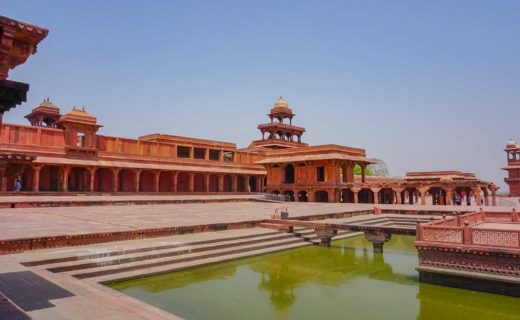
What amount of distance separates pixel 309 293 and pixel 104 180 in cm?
2693

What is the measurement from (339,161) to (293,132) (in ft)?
64.2

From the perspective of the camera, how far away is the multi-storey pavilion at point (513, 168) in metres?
48.3

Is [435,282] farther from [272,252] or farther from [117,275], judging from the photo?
[117,275]

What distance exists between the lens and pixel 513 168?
48.6 metres

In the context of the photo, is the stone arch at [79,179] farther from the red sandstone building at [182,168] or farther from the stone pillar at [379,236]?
the stone pillar at [379,236]

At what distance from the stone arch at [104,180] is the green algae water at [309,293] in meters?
23.1

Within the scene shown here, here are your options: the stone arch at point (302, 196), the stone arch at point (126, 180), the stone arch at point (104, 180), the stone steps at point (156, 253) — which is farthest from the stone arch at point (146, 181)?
the stone steps at point (156, 253)

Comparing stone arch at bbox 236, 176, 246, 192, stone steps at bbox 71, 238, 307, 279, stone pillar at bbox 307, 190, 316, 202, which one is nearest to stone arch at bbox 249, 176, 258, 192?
stone arch at bbox 236, 176, 246, 192

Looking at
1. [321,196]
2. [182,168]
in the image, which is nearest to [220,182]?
[182,168]

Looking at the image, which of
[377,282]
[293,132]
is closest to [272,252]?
[377,282]

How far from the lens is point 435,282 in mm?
9484

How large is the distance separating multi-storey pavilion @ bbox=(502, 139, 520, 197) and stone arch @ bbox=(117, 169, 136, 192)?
49147 mm

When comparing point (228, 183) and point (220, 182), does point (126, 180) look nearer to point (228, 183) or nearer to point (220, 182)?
point (220, 182)

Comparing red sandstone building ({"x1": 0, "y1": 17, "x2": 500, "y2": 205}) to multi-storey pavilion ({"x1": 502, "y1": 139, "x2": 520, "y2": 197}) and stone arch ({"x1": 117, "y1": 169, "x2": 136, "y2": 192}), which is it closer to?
stone arch ({"x1": 117, "y1": 169, "x2": 136, "y2": 192})
